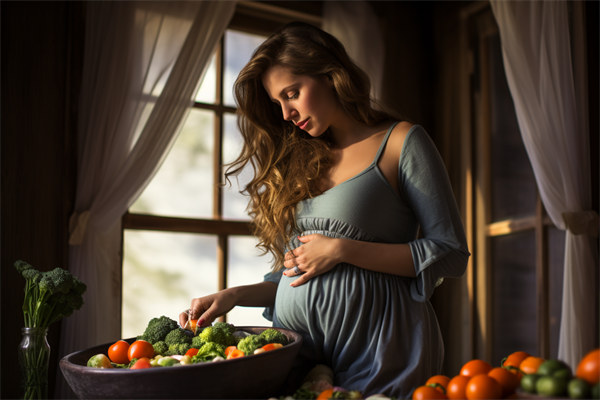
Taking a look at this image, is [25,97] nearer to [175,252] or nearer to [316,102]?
[175,252]

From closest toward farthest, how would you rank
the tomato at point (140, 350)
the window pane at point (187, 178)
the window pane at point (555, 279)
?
the tomato at point (140, 350) → the window pane at point (555, 279) → the window pane at point (187, 178)

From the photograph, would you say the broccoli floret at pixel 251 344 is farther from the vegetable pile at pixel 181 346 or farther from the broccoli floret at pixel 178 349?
the broccoli floret at pixel 178 349

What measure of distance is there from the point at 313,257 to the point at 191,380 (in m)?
0.41

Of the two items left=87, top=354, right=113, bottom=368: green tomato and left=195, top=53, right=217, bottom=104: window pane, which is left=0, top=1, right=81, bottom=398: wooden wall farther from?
left=87, top=354, right=113, bottom=368: green tomato

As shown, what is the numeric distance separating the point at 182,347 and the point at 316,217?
1.33 feet

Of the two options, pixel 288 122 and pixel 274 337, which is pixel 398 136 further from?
pixel 274 337

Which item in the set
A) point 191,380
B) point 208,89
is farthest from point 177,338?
point 208,89

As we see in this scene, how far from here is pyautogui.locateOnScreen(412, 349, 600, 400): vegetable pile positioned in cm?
83

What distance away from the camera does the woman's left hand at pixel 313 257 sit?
1309 mm

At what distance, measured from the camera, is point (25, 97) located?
2.82m

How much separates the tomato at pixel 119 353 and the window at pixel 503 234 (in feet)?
7.53

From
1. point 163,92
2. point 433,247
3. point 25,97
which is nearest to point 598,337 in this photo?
point 433,247

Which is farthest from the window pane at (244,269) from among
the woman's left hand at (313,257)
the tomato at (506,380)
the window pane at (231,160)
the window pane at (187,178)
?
the tomato at (506,380)

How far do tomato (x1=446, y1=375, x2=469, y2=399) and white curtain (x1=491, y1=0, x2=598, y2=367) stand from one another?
6.47ft
